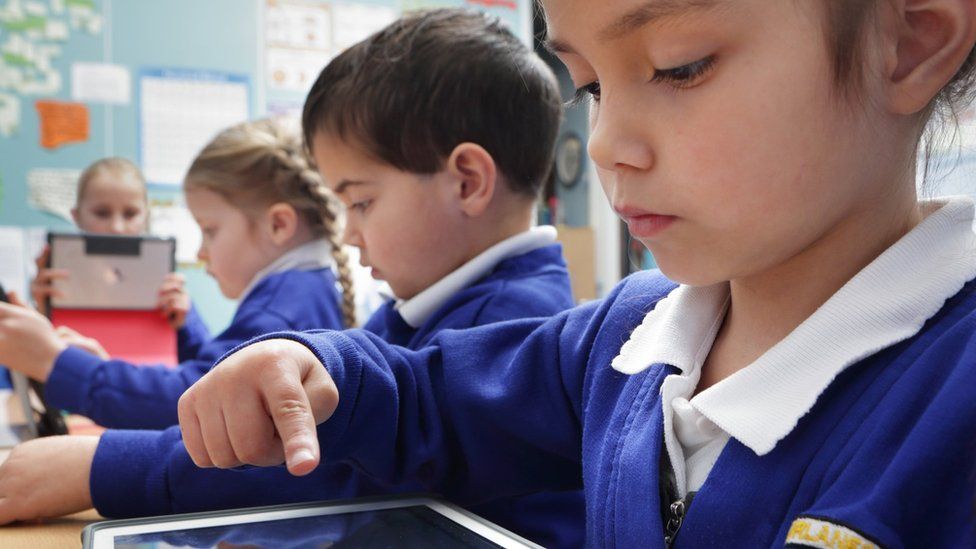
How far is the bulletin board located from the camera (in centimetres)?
252

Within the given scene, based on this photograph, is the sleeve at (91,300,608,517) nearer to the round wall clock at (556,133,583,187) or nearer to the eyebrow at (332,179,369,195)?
the eyebrow at (332,179,369,195)

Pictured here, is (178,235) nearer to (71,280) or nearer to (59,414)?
(71,280)

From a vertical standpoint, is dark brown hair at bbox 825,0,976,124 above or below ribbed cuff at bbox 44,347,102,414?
above

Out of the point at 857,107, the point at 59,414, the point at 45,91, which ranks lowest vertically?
the point at 59,414

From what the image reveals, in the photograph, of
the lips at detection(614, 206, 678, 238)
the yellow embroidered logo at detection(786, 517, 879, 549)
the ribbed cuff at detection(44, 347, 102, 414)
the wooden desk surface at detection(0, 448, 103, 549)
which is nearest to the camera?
the yellow embroidered logo at detection(786, 517, 879, 549)

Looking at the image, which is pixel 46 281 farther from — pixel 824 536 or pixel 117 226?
pixel 824 536

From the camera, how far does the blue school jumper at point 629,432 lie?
38cm

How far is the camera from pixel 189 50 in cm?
268

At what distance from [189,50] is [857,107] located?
2.54 meters

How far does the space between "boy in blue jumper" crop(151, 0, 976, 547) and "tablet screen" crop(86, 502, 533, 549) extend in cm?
4

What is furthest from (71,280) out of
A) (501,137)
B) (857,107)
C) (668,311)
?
(857,107)

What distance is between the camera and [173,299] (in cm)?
147

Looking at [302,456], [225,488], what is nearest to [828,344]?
[302,456]

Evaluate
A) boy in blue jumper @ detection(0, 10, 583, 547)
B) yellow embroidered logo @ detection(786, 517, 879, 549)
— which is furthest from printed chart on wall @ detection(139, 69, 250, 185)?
yellow embroidered logo @ detection(786, 517, 879, 549)
